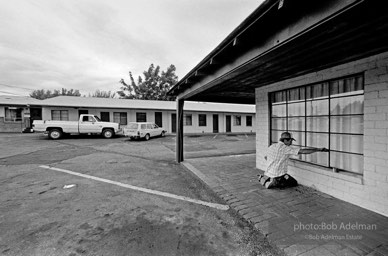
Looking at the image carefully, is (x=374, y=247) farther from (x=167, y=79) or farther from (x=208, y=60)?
(x=167, y=79)

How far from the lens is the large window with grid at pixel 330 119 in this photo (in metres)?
3.16

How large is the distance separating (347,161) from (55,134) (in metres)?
18.4

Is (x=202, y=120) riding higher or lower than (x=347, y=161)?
higher

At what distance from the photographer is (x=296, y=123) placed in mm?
4445

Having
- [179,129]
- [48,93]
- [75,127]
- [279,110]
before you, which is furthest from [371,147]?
[48,93]

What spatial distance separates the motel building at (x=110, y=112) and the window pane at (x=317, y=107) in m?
16.5

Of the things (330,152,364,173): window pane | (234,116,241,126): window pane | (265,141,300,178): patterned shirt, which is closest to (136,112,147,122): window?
(234,116,241,126): window pane

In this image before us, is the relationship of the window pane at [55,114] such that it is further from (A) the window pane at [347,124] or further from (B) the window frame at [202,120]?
(A) the window pane at [347,124]

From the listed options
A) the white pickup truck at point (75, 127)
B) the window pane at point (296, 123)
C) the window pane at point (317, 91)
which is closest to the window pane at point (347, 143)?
the window pane at point (296, 123)

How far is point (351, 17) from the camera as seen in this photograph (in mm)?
1417

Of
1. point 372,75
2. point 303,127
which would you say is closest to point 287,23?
point 372,75

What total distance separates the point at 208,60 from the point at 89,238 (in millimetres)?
3506

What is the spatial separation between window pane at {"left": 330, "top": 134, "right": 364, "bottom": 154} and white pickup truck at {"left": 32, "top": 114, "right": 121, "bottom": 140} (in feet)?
52.2

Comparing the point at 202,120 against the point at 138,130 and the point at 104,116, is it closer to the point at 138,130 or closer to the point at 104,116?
the point at 138,130
